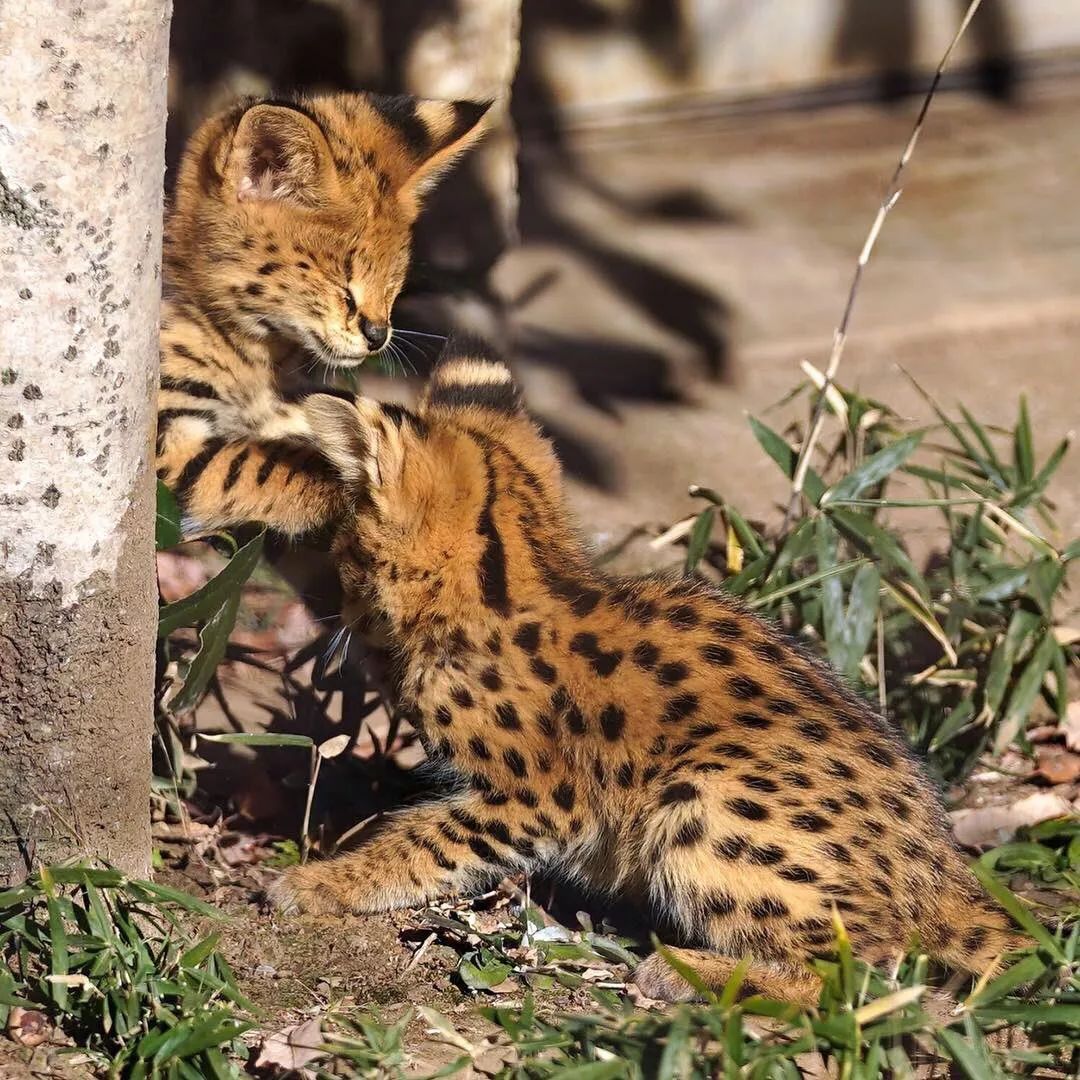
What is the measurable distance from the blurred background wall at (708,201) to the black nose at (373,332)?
1.60ft

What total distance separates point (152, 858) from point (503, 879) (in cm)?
→ 84

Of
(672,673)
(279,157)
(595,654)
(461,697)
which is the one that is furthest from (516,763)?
(279,157)

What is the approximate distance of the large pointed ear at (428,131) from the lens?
4.35m

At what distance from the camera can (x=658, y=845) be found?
3408 mm

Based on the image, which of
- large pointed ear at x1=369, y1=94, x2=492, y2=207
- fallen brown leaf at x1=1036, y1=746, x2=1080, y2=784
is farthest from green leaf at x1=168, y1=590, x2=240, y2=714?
fallen brown leaf at x1=1036, y1=746, x2=1080, y2=784

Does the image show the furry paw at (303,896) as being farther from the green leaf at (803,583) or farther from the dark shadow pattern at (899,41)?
the dark shadow pattern at (899,41)

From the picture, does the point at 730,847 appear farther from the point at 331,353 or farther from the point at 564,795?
the point at 331,353

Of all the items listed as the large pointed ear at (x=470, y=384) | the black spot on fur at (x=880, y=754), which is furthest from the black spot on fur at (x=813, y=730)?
the large pointed ear at (x=470, y=384)

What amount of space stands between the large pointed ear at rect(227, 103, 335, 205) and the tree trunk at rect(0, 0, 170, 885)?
3.94 ft

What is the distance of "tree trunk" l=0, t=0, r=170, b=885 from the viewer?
2543 mm

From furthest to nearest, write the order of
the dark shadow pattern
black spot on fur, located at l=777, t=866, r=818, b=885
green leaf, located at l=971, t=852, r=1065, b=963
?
the dark shadow pattern
black spot on fur, located at l=777, t=866, r=818, b=885
green leaf, located at l=971, t=852, r=1065, b=963

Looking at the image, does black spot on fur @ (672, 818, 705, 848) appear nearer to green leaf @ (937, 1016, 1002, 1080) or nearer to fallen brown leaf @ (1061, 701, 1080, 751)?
green leaf @ (937, 1016, 1002, 1080)

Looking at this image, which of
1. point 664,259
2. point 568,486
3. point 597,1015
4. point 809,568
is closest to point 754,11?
point 664,259

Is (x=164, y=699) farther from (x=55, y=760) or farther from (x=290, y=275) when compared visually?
(x=290, y=275)
